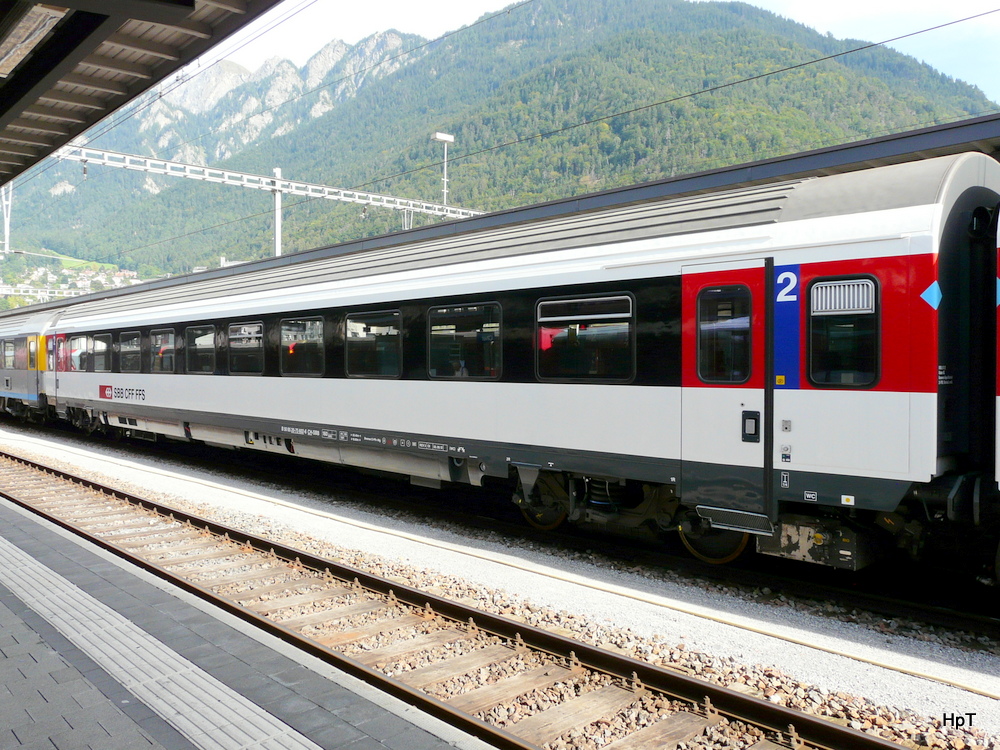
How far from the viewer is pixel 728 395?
642 centimetres

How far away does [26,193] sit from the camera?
554 feet

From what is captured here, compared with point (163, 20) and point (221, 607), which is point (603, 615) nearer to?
point (221, 607)

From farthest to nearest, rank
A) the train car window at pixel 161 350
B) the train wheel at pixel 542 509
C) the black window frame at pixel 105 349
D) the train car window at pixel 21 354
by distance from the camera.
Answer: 1. the train car window at pixel 21 354
2. the black window frame at pixel 105 349
3. the train car window at pixel 161 350
4. the train wheel at pixel 542 509

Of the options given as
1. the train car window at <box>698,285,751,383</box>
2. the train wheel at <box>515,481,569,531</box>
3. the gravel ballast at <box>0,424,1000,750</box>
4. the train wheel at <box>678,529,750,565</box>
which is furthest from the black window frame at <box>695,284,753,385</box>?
the train wheel at <box>515,481,569,531</box>

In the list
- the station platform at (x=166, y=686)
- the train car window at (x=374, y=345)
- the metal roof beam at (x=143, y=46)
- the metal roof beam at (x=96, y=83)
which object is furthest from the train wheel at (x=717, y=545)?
the metal roof beam at (x=96, y=83)

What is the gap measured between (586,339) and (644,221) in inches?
49.3

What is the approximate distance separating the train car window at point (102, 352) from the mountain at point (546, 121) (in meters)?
4.48

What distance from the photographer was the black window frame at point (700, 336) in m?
6.27

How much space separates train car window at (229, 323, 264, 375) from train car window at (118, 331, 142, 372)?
4042mm

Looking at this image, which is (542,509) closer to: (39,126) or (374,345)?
(374,345)

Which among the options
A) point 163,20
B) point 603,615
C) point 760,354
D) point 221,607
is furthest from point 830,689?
point 163,20

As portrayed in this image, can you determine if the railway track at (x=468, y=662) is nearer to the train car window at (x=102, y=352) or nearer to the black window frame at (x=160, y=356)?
the black window frame at (x=160, y=356)

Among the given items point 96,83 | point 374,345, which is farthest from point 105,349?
point 96,83

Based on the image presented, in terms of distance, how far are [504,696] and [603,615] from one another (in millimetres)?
1812
